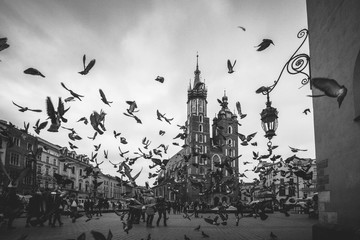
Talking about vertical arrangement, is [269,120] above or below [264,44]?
below

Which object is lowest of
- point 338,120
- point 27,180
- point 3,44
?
point 27,180

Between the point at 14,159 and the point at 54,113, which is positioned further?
the point at 14,159

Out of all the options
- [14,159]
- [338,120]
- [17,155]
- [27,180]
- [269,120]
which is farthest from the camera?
[27,180]

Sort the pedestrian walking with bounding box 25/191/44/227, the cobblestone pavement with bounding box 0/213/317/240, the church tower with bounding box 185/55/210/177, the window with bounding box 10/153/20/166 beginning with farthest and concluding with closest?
the church tower with bounding box 185/55/210/177 → the window with bounding box 10/153/20/166 → the pedestrian walking with bounding box 25/191/44/227 → the cobblestone pavement with bounding box 0/213/317/240

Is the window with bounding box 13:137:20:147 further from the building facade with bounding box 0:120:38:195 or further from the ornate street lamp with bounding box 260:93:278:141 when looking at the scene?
the ornate street lamp with bounding box 260:93:278:141

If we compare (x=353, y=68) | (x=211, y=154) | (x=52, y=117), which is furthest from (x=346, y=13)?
(x=211, y=154)

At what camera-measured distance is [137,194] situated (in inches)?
572

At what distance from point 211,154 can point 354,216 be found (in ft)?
239

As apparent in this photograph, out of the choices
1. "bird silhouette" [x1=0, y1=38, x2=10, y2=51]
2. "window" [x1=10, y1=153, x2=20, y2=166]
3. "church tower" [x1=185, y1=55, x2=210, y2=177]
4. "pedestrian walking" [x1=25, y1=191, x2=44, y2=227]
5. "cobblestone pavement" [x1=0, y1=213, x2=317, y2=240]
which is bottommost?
"cobblestone pavement" [x1=0, y1=213, x2=317, y2=240]

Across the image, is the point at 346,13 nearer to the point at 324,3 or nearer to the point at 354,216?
the point at 324,3

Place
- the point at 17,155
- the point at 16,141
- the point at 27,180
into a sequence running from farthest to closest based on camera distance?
the point at 27,180 < the point at 16,141 < the point at 17,155

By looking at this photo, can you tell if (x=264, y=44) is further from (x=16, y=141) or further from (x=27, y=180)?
(x=27, y=180)

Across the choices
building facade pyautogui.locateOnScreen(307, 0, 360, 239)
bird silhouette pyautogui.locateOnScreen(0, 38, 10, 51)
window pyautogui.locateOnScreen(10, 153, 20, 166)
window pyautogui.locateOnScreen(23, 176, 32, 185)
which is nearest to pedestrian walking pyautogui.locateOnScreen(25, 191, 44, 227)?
bird silhouette pyautogui.locateOnScreen(0, 38, 10, 51)

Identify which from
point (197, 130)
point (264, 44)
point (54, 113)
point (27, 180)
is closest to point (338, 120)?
point (264, 44)
